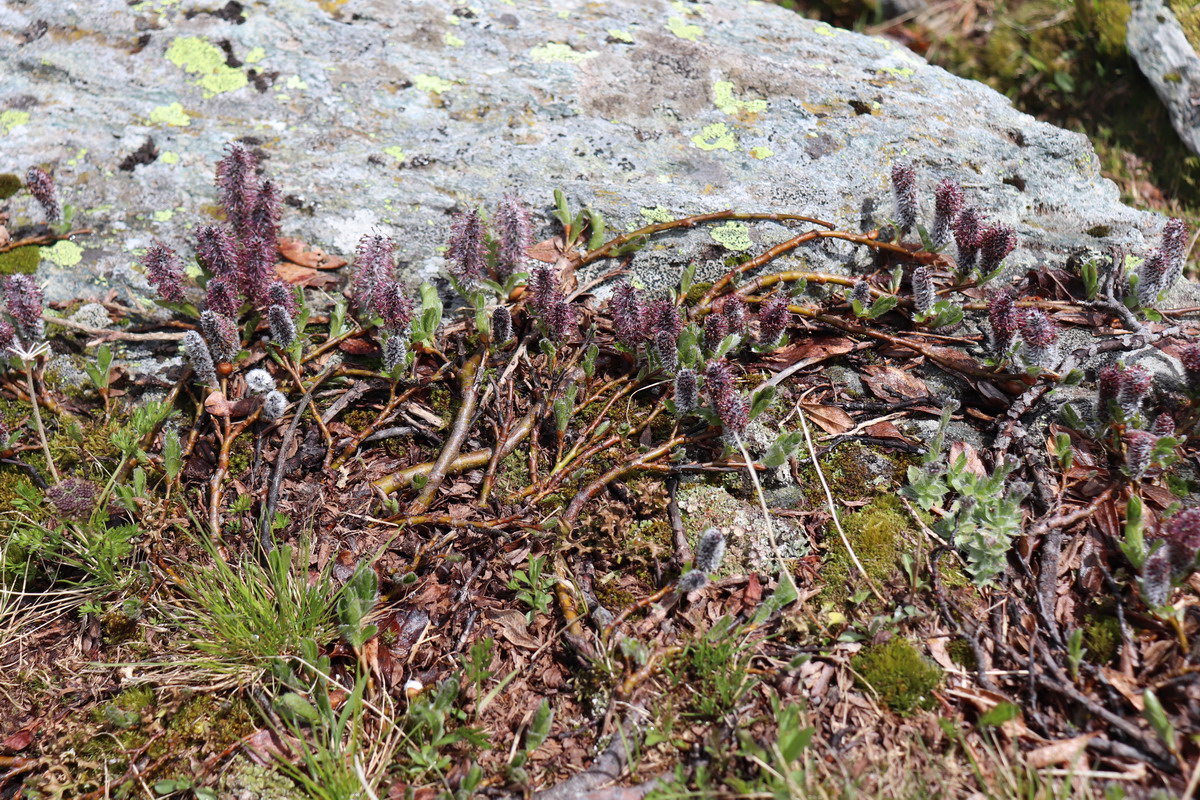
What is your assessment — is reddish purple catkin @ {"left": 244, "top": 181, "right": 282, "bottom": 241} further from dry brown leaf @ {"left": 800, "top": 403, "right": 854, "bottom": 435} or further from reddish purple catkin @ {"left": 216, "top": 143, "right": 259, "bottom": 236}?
dry brown leaf @ {"left": 800, "top": 403, "right": 854, "bottom": 435}

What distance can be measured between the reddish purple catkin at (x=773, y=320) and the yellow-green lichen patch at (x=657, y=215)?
33.4 inches

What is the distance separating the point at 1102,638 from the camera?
278 cm

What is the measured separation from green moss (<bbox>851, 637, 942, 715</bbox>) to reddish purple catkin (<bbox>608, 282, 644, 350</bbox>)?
1661mm

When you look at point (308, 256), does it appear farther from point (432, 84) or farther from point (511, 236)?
point (432, 84)

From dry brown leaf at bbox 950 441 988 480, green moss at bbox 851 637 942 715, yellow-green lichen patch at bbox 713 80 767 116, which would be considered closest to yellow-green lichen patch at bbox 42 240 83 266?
yellow-green lichen patch at bbox 713 80 767 116

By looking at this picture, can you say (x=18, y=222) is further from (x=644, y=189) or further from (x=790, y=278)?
(x=790, y=278)

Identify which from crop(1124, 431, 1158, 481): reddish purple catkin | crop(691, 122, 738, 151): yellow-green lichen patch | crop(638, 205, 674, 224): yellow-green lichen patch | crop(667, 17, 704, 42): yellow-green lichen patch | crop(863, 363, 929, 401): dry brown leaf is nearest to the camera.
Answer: crop(1124, 431, 1158, 481): reddish purple catkin

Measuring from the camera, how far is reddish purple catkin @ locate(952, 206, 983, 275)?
3852 mm

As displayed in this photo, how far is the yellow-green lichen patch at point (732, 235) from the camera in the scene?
4.16m

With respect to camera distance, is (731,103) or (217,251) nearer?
(217,251)

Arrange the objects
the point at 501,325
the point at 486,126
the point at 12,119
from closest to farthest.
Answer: the point at 501,325, the point at 12,119, the point at 486,126

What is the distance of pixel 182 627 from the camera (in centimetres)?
301

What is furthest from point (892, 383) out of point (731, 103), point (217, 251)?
point (217, 251)

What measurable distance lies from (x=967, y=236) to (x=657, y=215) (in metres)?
1.56
